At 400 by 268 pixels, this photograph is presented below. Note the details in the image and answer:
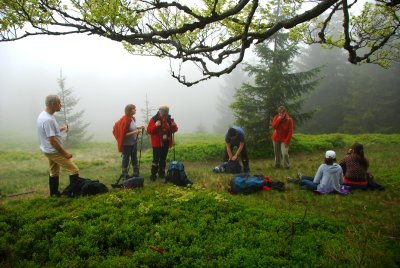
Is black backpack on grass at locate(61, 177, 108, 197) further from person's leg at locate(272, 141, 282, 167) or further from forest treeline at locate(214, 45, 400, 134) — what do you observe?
forest treeline at locate(214, 45, 400, 134)

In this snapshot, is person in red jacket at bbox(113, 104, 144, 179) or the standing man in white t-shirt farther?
person in red jacket at bbox(113, 104, 144, 179)

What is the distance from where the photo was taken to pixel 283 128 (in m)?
12.1

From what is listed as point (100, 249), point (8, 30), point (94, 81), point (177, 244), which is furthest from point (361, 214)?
point (94, 81)

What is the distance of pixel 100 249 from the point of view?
540cm

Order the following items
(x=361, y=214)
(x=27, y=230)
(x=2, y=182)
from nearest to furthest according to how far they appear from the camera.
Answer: (x=27, y=230) < (x=361, y=214) < (x=2, y=182)

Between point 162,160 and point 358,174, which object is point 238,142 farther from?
point 358,174

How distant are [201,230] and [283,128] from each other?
7.49 meters

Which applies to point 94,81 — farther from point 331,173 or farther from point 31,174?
point 331,173

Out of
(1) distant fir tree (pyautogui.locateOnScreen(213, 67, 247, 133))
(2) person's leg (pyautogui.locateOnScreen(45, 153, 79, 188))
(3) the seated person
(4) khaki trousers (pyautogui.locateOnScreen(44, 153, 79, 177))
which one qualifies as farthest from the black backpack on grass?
(1) distant fir tree (pyautogui.locateOnScreen(213, 67, 247, 133))

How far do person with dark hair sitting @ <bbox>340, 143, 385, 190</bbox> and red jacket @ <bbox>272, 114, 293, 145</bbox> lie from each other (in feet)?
10.0

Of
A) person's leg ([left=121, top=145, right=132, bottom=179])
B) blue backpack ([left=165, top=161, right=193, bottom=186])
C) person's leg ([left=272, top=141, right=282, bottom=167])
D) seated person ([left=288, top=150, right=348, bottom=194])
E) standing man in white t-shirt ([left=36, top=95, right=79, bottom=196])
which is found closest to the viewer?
standing man in white t-shirt ([left=36, top=95, right=79, bottom=196])

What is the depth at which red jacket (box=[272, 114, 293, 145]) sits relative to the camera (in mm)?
11961

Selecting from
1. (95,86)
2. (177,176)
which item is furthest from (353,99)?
(95,86)

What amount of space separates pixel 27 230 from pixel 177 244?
10.1ft
